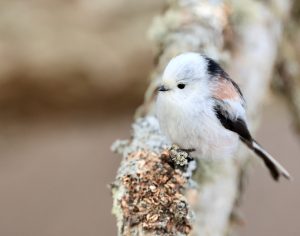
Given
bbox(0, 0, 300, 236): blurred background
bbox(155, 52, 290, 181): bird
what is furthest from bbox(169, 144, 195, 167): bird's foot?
bbox(0, 0, 300, 236): blurred background

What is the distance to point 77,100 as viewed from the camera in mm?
2447

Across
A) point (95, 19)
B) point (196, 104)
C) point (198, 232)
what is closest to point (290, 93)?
point (198, 232)

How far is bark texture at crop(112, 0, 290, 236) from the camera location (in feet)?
2.84

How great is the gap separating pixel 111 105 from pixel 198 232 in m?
1.47

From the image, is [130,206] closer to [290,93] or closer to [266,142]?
[290,93]

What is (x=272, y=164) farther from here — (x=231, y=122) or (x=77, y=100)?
(x=77, y=100)

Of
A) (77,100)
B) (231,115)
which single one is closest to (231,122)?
(231,115)

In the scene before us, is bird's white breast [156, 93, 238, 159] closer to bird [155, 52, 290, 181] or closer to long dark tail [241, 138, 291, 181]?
bird [155, 52, 290, 181]

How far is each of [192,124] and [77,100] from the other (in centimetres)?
159

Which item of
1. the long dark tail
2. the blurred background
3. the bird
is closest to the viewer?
the bird

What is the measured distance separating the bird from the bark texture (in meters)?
0.05

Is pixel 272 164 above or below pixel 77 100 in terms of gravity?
below

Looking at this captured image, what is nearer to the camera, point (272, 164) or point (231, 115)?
point (231, 115)

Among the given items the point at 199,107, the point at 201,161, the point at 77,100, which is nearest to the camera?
the point at 199,107
